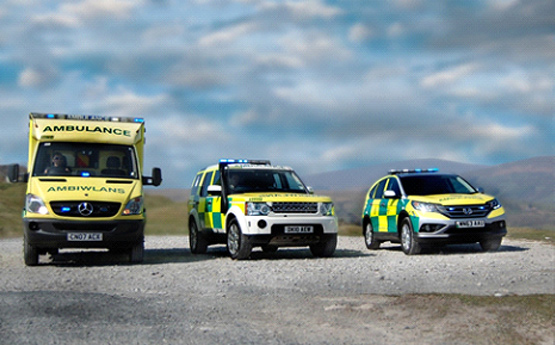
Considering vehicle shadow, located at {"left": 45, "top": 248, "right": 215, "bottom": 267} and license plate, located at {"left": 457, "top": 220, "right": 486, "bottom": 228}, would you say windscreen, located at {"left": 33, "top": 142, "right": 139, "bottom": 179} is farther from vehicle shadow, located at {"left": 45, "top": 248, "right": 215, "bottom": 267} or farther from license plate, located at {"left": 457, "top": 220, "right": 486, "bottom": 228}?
license plate, located at {"left": 457, "top": 220, "right": 486, "bottom": 228}

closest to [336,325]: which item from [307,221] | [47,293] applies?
[47,293]

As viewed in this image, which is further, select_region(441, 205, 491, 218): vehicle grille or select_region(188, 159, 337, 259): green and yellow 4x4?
select_region(441, 205, 491, 218): vehicle grille

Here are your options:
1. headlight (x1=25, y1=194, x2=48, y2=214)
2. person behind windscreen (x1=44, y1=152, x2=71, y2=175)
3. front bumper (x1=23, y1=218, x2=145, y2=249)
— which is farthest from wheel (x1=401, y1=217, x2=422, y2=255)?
headlight (x1=25, y1=194, x2=48, y2=214)

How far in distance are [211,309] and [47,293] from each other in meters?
2.58

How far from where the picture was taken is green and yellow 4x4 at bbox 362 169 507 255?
1484 centimetres

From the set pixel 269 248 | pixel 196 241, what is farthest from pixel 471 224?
pixel 196 241

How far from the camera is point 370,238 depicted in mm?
17641

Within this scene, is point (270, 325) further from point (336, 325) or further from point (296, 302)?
point (296, 302)

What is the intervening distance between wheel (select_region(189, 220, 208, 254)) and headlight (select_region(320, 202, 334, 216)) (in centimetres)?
348

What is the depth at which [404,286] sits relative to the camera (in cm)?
1016

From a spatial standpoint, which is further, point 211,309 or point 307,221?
point 307,221

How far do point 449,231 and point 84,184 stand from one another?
746 cm

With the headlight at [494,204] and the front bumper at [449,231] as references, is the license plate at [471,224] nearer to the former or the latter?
the front bumper at [449,231]

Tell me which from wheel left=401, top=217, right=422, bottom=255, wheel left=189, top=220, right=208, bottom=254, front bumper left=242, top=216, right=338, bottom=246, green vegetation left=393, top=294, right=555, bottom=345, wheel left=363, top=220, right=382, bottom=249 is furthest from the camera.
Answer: wheel left=363, top=220, right=382, bottom=249
